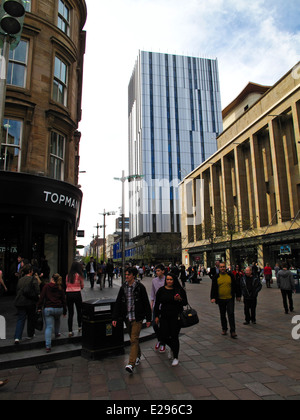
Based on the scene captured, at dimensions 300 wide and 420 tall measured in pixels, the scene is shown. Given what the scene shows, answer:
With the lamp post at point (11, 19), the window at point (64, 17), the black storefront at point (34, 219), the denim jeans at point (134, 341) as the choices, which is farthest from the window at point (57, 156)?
the denim jeans at point (134, 341)

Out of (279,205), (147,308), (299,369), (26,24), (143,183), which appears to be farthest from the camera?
(143,183)

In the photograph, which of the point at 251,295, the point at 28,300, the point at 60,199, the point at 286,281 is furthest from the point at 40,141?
the point at 286,281

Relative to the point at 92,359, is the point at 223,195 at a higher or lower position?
higher

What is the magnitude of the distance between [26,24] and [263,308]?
15.9 meters

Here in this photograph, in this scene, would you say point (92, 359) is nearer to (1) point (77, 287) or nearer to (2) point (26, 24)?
(1) point (77, 287)

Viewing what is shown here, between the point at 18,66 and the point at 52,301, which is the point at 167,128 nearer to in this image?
the point at 18,66

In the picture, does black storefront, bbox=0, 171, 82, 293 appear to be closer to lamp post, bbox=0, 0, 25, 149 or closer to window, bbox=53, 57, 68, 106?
window, bbox=53, 57, 68, 106

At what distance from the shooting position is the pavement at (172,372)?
4.04 m

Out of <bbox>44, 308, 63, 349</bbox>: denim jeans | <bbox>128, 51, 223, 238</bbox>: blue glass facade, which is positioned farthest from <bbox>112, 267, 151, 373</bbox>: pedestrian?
<bbox>128, 51, 223, 238</bbox>: blue glass facade

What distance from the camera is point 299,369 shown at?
4.89 meters

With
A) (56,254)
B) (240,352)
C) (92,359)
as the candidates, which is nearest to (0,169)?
(56,254)

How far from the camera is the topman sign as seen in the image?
12.9 meters

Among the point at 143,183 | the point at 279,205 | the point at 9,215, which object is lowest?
the point at 9,215

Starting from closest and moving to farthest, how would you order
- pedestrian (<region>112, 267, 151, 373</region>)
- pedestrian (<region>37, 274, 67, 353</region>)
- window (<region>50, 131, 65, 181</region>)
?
1. pedestrian (<region>112, 267, 151, 373</region>)
2. pedestrian (<region>37, 274, 67, 353</region>)
3. window (<region>50, 131, 65, 181</region>)
